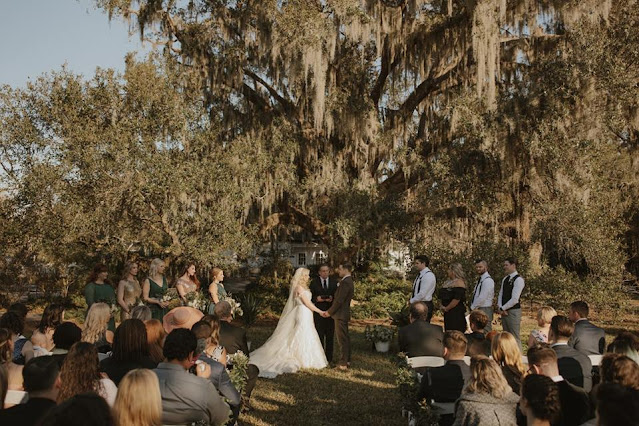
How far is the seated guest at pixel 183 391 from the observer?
3377 millimetres

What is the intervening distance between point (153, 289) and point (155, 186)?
3559 mm

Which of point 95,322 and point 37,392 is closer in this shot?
point 37,392

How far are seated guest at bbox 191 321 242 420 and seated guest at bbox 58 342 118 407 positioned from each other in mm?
1162

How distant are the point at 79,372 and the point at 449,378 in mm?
2610

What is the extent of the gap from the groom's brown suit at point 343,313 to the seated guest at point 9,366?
5069 millimetres

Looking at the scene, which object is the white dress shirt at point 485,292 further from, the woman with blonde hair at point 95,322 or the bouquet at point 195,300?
the woman with blonde hair at point 95,322

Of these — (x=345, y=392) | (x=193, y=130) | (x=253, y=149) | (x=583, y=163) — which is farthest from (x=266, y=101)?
A: (x=345, y=392)

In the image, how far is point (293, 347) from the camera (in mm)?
8852

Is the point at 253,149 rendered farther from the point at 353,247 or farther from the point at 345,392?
the point at 345,392

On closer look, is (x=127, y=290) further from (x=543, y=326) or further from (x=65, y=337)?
(x=543, y=326)

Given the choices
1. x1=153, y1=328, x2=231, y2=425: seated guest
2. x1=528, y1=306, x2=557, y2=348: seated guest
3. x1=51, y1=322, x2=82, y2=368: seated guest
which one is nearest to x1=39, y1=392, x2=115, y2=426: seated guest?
x1=153, y1=328, x2=231, y2=425: seated guest

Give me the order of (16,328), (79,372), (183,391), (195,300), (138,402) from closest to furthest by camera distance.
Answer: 1. (138,402)
2. (79,372)
3. (183,391)
4. (16,328)
5. (195,300)

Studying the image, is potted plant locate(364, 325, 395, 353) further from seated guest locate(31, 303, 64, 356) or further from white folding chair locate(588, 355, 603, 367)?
seated guest locate(31, 303, 64, 356)

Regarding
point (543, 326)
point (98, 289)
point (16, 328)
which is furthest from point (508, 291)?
Result: point (16, 328)
